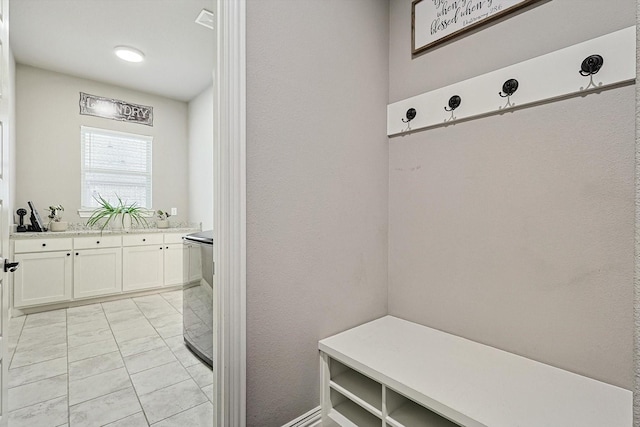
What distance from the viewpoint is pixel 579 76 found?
3.75 ft

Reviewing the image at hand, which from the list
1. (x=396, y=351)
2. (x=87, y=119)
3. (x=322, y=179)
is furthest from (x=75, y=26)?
(x=396, y=351)

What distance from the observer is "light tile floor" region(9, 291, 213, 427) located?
162cm

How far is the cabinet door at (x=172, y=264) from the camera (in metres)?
4.06

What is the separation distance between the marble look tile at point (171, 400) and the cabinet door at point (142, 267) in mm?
2402

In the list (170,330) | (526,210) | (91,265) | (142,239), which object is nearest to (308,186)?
(526,210)

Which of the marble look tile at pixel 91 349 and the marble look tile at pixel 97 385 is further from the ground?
the marble look tile at pixel 91 349

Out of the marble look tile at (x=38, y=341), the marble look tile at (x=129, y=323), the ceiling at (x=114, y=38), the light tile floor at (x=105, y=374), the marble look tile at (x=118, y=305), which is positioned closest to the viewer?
the light tile floor at (x=105, y=374)

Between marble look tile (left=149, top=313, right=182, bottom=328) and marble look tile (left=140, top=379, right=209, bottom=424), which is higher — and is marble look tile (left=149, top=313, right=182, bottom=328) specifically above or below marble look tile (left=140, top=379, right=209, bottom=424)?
above

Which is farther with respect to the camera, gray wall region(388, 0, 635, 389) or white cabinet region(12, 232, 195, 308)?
white cabinet region(12, 232, 195, 308)

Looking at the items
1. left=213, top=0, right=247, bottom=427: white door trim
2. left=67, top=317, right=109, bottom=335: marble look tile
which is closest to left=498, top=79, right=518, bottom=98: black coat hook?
left=213, top=0, right=247, bottom=427: white door trim

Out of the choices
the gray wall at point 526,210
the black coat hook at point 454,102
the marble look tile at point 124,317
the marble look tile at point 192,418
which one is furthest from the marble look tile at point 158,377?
the black coat hook at point 454,102

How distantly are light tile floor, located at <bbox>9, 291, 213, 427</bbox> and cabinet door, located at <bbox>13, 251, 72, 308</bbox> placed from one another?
0.21 metres

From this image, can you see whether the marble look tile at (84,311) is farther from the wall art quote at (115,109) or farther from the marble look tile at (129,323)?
the wall art quote at (115,109)

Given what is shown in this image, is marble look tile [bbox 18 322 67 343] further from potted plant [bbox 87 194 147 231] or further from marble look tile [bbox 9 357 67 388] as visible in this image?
potted plant [bbox 87 194 147 231]
